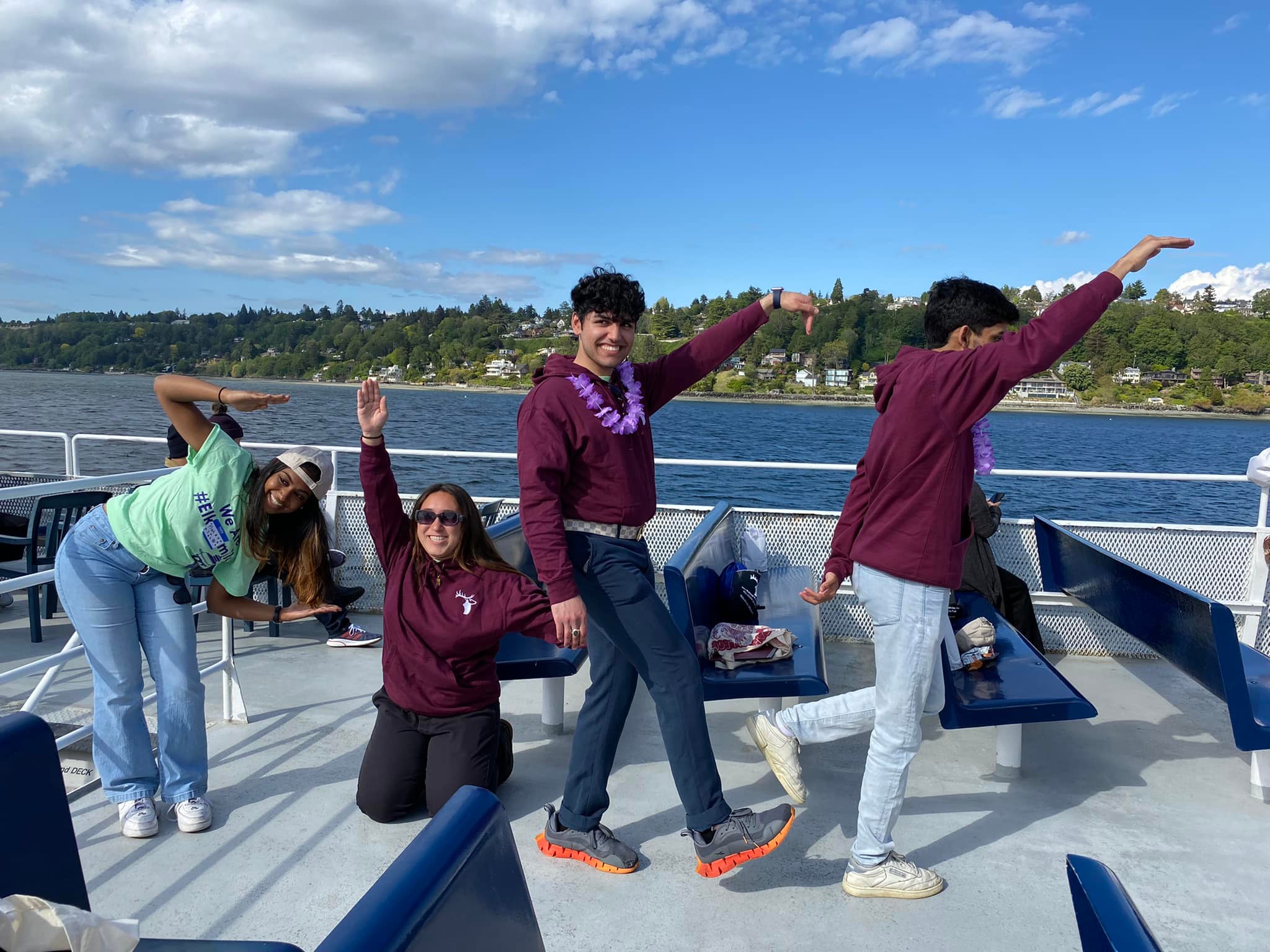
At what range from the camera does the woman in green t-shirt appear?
3.01 m

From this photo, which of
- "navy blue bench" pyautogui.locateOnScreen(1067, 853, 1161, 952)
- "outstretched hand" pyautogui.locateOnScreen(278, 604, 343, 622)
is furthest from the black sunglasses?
"navy blue bench" pyautogui.locateOnScreen(1067, 853, 1161, 952)

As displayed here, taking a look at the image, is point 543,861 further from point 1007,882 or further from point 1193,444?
point 1193,444

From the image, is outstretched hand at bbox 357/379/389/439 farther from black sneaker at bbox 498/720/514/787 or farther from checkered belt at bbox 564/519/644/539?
black sneaker at bbox 498/720/514/787

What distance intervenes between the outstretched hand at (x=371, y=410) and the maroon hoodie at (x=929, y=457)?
1539 millimetres

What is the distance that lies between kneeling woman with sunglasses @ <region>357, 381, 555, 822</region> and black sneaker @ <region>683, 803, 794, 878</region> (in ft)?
2.67

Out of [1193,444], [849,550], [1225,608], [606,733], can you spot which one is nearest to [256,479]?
[606,733]

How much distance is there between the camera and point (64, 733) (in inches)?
146

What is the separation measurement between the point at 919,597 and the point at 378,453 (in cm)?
181

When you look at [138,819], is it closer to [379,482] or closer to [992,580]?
[379,482]

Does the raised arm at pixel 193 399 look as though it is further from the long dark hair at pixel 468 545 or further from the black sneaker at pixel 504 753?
the black sneaker at pixel 504 753

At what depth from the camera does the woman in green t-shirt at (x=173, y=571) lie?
3.01 metres

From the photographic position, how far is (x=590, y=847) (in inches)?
116

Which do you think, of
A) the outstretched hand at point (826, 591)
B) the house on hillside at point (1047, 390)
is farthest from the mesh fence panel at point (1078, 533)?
the house on hillside at point (1047, 390)

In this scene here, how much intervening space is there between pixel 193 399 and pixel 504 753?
1664 millimetres
